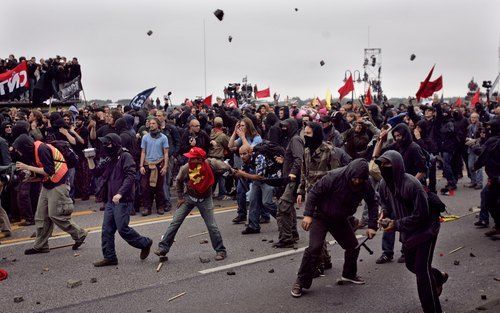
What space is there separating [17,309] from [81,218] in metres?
5.33

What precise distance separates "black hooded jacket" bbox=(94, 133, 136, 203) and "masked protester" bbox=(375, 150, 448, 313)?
145 inches

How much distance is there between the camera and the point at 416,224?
5.66m

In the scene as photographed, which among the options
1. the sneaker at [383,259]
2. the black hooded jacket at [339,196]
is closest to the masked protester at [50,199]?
the black hooded jacket at [339,196]

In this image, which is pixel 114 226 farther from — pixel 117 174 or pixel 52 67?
pixel 52 67

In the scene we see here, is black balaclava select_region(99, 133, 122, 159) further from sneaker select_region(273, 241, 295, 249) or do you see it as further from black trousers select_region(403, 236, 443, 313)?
black trousers select_region(403, 236, 443, 313)

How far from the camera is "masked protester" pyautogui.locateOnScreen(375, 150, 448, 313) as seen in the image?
563cm

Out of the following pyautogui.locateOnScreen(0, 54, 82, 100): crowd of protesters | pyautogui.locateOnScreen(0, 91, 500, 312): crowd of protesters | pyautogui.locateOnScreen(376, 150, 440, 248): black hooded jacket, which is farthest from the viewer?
pyautogui.locateOnScreen(0, 54, 82, 100): crowd of protesters

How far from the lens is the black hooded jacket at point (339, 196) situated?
6.45m

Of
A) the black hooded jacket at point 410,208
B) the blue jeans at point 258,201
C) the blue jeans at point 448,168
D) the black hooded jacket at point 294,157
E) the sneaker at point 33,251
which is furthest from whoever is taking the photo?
the blue jeans at point 448,168

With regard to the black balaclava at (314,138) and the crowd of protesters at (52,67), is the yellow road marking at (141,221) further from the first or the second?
the crowd of protesters at (52,67)

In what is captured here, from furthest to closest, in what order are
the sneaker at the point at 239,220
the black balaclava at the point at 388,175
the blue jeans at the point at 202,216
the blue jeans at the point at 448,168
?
1. the blue jeans at the point at 448,168
2. the sneaker at the point at 239,220
3. the blue jeans at the point at 202,216
4. the black balaclava at the point at 388,175

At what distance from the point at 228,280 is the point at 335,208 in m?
1.72

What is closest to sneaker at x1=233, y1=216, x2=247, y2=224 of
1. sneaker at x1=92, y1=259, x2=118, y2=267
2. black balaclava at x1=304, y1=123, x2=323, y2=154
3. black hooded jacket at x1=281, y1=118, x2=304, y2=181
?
black hooded jacket at x1=281, y1=118, x2=304, y2=181

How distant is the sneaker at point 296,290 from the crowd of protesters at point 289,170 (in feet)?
0.22
